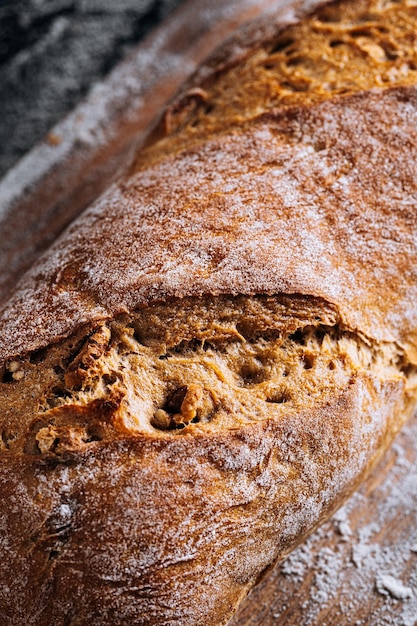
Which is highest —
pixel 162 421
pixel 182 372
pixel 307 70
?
pixel 307 70

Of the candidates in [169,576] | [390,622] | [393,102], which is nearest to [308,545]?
[390,622]

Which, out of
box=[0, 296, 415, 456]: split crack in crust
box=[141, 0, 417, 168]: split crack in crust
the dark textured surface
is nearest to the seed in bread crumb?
box=[0, 296, 415, 456]: split crack in crust

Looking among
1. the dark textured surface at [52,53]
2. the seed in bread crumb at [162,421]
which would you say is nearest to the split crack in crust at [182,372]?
the seed in bread crumb at [162,421]

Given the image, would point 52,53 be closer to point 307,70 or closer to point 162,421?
point 307,70

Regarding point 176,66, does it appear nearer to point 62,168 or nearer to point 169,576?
point 62,168

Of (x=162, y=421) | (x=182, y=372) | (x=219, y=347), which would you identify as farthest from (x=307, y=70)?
(x=162, y=421)

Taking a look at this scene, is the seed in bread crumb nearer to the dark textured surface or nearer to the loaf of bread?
the loaf of bread

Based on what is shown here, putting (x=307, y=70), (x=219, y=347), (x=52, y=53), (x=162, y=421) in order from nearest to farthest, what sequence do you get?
(x=162, y=421) → (x=219, y=347) → (x=307, y=70) → (x=52, y=53)

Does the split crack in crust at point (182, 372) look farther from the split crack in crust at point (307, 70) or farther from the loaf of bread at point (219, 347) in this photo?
the split crack in crust at point (307, 70)
